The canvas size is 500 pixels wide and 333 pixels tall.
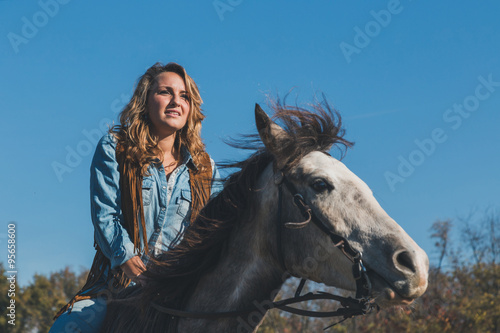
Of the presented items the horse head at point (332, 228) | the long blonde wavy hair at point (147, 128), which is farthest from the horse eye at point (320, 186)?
the long blonde wavy hair at point (147, 128)

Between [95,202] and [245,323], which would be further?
[95,202]

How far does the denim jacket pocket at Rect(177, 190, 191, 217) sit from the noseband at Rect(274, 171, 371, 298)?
105cm

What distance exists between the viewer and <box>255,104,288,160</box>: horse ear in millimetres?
3395

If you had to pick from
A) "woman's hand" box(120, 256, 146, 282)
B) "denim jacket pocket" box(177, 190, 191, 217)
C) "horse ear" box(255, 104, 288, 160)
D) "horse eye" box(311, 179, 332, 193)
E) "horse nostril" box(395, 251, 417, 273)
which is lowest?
"horse nostril" box(395, 251, 417, 273)

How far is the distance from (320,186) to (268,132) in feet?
1.71

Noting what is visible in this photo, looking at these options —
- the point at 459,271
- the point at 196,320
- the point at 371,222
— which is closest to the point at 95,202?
the point at 196,320

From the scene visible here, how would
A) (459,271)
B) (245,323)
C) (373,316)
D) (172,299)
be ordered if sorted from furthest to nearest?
1. (459,271)
2. (373,316)
3. (172,299)
4. (245,323)

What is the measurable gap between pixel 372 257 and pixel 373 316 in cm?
1576

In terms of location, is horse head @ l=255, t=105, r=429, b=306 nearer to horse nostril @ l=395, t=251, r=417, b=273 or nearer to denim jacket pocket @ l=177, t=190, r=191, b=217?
horse nostril @ l=395, t=251, r=417, b=273

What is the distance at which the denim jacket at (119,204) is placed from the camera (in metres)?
3.66

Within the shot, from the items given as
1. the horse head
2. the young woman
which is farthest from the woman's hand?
the horse head

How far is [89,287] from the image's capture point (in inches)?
149

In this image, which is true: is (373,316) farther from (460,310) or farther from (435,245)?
(435,245)

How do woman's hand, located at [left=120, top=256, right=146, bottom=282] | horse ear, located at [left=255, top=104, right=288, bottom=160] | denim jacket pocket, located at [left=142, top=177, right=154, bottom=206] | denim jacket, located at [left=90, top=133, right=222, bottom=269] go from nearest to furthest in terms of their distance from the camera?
horse ear, located at [left=255, top=104, right=288, bottom=160] < woman's hand, located at [left=120, top=256, right=146, bottom=282] < denim jacket, located at [left=90, top=133, right=222, bottom=269] < denim jacket pocket, located at [left=142, top=177, right=154, bottom=206]
